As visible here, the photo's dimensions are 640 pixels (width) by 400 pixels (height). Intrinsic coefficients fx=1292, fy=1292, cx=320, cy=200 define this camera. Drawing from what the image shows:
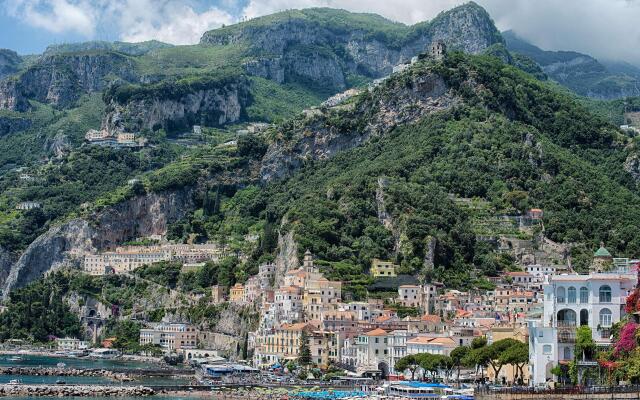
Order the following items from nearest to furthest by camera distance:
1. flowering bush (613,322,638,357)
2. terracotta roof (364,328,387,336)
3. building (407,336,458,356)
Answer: flowering bush (613,322,638,357) < building (407,336,458,356) < terracotta roof (364,328,387,336)

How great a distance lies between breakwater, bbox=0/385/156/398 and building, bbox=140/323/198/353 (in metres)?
39.8

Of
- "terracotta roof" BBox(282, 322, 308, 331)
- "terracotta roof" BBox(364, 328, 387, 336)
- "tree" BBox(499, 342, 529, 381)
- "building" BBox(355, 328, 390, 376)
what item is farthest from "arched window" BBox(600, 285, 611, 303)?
"terracotta roof" BBox(282, 322, 308, 331)

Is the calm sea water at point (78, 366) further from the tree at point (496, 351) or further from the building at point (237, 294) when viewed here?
the tree at point (496, 351)

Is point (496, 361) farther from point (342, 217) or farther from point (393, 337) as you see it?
point (342, 217)

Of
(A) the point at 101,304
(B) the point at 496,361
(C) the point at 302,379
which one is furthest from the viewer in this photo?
(A) the point at 101,304

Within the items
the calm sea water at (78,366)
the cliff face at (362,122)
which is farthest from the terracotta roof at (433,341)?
the cliff face at (362,122)

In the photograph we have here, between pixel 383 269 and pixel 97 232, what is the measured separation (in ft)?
206

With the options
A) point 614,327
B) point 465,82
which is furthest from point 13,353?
point 614,327

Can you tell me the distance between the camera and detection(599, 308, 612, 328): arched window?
84881mm

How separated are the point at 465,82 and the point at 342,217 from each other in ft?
129

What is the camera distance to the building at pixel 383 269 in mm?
132750

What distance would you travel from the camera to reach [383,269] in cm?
13325

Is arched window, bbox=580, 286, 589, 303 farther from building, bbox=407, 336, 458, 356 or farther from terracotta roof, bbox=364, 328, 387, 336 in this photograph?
terracotta roof, bbox=364, 328, 387, 336

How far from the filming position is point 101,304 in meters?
163
